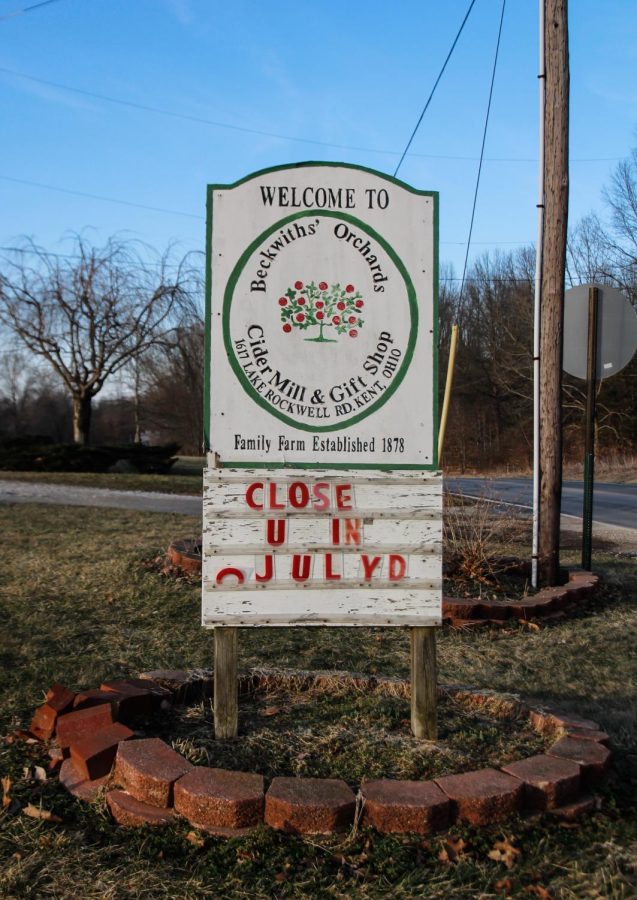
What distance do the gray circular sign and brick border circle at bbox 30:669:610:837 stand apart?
433cm

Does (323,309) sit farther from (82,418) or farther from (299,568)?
(82,418)

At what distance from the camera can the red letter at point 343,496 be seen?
10.8 ft

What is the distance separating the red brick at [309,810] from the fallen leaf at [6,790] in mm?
889

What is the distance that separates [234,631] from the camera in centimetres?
329

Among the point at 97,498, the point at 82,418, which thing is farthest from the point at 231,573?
the point at 82,418

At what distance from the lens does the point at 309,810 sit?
2.56 m

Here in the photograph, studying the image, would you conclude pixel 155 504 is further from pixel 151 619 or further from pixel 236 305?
pixel 236 305

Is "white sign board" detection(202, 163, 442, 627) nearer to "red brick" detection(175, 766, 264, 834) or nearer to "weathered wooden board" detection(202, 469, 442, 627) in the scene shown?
"weathered wooden board" detection(202, 469, 442, 627)

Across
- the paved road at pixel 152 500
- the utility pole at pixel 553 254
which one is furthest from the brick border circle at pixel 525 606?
the paved road at pixel 152 500

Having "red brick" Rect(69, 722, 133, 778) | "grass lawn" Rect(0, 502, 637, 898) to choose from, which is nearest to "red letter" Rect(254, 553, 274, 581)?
"grass lawn" Rect(0, 502, 637, 898)

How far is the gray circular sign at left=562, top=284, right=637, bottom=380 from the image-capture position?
696cm

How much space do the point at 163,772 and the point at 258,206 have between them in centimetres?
217

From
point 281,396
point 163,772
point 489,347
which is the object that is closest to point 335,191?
point 281,396

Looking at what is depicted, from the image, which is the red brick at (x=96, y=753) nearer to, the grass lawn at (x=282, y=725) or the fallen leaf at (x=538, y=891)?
the grass lawn at (x=282, y=725)
